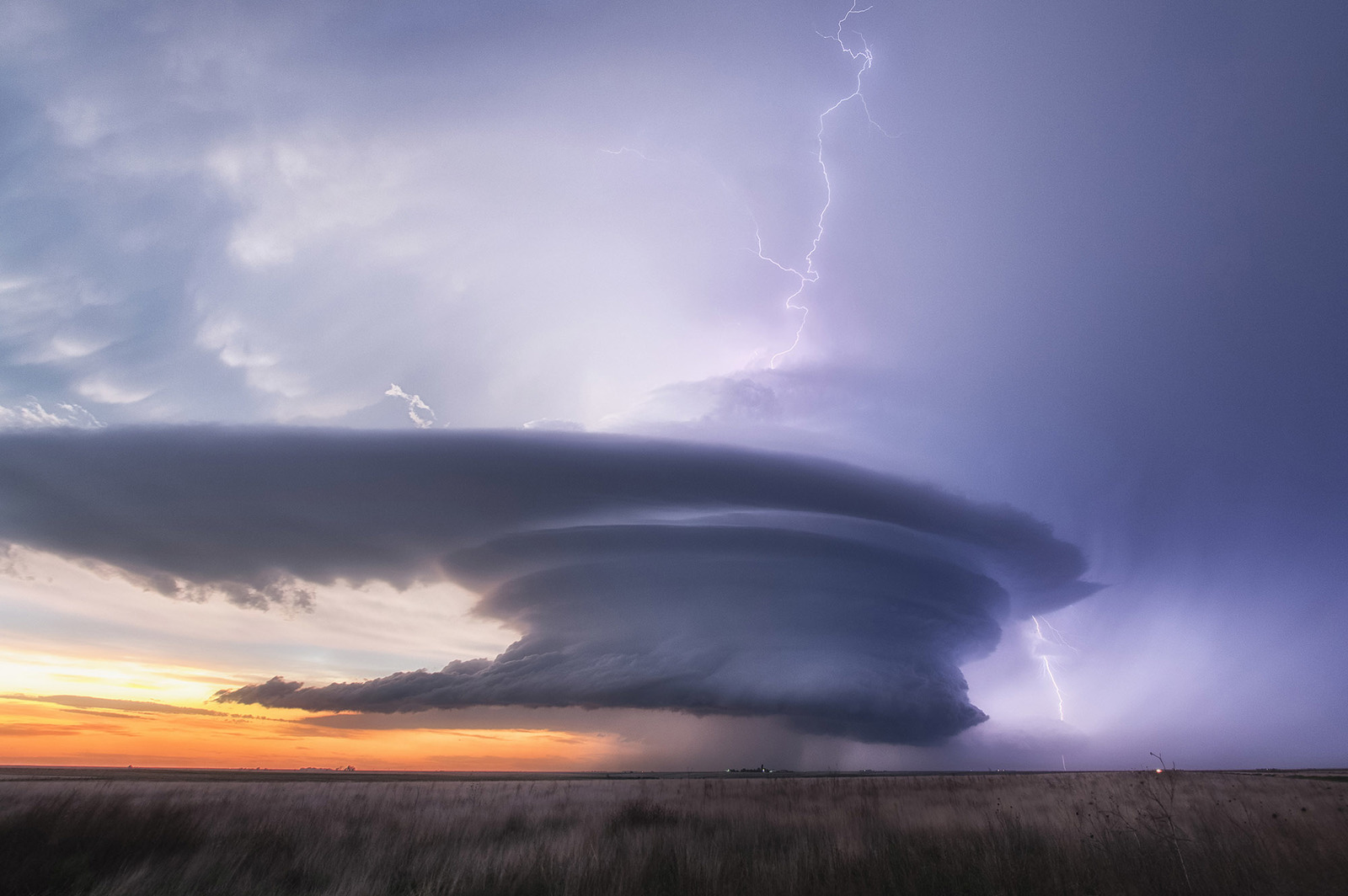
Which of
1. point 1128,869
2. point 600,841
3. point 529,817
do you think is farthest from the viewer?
point 529,817

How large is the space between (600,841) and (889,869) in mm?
7261

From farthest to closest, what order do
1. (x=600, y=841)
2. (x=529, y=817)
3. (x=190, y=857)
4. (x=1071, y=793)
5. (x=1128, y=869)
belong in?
(x=1071, y=793), (x=529, y=817), (x=600, y=841), (x=190, y=857), (x=1128, y=869)

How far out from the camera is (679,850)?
14812 millimetres

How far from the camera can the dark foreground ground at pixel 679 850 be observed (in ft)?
38.5

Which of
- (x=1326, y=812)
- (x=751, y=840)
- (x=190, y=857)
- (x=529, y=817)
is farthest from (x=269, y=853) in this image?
(x=1326, y=812)

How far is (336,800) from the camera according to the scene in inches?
1051

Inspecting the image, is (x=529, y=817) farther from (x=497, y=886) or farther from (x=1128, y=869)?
(x=1128, y=869)

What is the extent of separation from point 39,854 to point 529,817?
13179mm

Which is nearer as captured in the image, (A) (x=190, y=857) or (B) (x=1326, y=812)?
(A) (x=190, y=857)

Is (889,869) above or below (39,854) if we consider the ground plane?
above

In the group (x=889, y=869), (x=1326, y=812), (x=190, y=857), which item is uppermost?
(x=1326, y=812)

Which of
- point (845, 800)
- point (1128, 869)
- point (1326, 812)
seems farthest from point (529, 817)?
point (1326, 812)

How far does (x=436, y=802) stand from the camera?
27.3 meters

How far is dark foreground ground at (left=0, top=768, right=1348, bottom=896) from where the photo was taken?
38.5 feet
